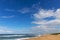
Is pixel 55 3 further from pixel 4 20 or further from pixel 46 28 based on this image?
pixel 4 20

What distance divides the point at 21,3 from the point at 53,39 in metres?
1.40

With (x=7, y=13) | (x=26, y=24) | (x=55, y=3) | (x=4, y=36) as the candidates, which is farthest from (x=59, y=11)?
(x=4, y=36)

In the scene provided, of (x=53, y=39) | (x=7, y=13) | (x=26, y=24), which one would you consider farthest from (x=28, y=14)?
(x=53, y=39)

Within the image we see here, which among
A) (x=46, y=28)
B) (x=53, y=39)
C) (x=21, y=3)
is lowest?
(x=53, y=39)

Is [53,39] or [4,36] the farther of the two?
[4,36]

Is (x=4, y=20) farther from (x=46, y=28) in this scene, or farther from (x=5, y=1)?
(x=46, y=28)

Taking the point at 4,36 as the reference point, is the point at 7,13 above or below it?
above

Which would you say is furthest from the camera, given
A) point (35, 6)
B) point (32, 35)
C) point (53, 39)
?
point (32, 35)

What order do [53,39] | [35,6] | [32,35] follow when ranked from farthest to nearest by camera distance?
[32,35] < [35,6] < [53,39]

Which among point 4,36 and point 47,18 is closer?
point 47,18

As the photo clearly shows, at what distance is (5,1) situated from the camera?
511 cm

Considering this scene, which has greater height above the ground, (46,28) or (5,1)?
(5,1)

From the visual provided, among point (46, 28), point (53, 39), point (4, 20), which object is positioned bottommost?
point (53, 39)

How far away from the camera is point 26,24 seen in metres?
5.27
